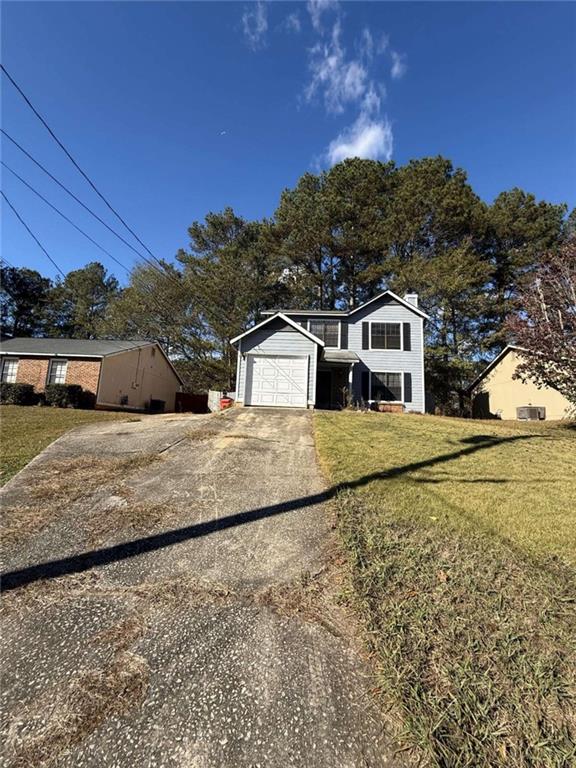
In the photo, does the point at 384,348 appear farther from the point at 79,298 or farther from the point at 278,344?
the point at 79,298

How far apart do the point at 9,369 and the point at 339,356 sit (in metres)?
17.6

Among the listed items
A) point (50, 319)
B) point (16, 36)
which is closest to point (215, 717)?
point (16, 36)

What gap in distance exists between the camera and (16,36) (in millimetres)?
7160

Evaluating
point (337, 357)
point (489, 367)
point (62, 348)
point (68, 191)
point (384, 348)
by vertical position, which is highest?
point (68, 191)

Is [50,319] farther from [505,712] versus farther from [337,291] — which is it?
[505,712]

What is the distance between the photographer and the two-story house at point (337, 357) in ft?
53.2

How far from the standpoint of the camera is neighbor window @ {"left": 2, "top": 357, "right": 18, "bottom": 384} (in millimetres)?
19281

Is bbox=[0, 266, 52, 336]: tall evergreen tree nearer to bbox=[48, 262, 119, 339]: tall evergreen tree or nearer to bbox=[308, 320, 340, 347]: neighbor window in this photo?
bbox=[48, 262, 119, 339]: tall evergreen tree

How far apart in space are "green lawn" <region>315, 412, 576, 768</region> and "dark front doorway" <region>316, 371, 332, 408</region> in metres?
13.8

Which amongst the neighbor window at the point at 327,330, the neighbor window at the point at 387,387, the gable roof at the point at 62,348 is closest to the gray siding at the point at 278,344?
the neighbor window at the point at 327,330

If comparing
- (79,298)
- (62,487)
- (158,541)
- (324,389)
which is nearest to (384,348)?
(324,389)

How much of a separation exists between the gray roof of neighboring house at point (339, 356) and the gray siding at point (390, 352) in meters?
0.61

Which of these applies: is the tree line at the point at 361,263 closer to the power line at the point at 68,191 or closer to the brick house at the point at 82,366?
the brick house at the point at 82,366

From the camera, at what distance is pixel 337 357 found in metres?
18.2
